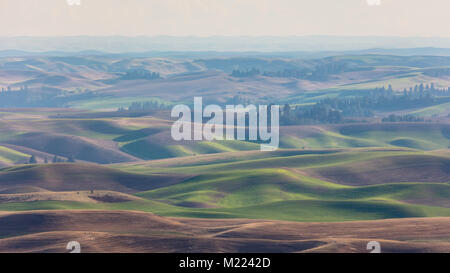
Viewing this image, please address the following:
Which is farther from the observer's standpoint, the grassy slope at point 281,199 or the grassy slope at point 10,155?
the grassy slope at point 10,155

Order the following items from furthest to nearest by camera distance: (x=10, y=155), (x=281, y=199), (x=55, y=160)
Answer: (x=10, y=155)
(x=55, y=160)
(x=281, y=199)

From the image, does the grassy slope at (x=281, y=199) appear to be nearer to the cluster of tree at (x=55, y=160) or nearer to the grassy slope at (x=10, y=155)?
the cluster of tree at (x=55, y=160)

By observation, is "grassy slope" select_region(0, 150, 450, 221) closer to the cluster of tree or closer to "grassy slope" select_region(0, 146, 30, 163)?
the cluster of tree

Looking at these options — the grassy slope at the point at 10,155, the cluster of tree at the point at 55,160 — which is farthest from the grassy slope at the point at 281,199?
the grassy slope at the point at 10,155

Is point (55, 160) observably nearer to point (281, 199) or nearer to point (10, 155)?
point (10, 155)

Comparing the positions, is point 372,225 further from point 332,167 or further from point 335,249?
point 332,167

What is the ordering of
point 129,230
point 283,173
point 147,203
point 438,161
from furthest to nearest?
1. point 438,161
2. point 283,173
3. point 147,203
4. point 129,230

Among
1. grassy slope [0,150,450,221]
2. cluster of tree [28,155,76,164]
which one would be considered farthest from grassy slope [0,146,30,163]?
grassy slope [0,150,450,221]

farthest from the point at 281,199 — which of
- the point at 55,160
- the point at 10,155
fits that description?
the point at 10,155

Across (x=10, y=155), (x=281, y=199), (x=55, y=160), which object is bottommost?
(x=55, y=160)

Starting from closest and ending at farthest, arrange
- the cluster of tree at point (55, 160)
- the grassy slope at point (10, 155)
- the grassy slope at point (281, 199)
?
1. the grassy slope at point (281, 199)
2. the cluster of tree at point (55, 160)
3. the grassy slope at point (10, 155)
